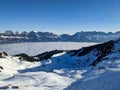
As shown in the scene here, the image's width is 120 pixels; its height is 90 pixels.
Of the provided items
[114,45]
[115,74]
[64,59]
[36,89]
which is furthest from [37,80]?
[64,59]

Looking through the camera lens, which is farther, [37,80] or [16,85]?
[37,80]

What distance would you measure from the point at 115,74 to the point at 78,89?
5862mm

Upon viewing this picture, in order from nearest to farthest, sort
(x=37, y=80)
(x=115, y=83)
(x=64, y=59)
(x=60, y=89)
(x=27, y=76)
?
(x=115, y=83) → (x=60, y=89) → (x=37, y=80) → (x=27, y=76) → (x=64, y=59)

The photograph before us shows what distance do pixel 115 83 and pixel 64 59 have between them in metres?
163

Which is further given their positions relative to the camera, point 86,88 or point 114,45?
point 114,45

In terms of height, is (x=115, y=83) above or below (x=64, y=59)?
above

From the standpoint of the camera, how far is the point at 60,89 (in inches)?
1319

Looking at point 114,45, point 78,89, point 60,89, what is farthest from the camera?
point 114,45

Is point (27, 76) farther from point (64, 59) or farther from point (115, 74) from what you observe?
point (64, 59)

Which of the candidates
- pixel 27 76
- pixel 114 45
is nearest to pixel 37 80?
pixel 27 76

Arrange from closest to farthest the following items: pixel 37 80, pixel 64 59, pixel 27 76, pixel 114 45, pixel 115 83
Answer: pixel 115 83 → pixel 37 80 → pixel 27 76 → pixel 114 45 → pixel 64 59

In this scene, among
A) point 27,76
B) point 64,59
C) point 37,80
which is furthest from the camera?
point 64,59

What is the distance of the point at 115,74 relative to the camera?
110 feet

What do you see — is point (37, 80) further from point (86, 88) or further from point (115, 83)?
point (115, 83)
